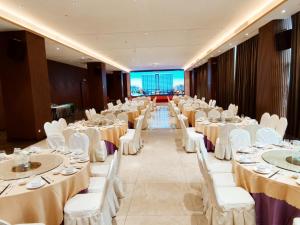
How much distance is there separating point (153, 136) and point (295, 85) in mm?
4492

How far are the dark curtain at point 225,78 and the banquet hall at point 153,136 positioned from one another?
16 centimetres

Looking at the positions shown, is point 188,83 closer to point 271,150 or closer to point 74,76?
point 74,76

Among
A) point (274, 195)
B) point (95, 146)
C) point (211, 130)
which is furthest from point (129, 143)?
point (274, 195)

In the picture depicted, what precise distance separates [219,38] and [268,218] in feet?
29.8

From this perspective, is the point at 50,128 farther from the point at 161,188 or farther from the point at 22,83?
the point at 161,188

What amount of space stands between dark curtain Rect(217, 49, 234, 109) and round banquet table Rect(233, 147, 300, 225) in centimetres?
1013

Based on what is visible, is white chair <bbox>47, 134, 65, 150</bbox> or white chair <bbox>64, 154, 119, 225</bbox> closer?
white chair <bbox>64, 154, 119, 225</bbox>

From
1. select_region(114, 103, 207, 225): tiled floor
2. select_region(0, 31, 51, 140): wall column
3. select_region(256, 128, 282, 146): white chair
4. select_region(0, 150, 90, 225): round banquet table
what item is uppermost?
select_region(0, 31, 51, 140): wall column

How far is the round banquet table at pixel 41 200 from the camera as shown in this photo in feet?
7.51

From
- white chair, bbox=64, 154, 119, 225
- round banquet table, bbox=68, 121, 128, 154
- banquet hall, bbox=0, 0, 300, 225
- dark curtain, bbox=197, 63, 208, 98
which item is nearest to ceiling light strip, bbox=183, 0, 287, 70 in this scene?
banquet hall, bbox=0, 0, 300, 225

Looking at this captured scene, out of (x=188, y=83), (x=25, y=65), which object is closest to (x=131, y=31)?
(x=25, y=65)

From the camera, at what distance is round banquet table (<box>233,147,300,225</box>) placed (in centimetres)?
229

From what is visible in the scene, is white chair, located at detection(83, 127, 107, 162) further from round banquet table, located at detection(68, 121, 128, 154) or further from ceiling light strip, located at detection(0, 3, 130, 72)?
ceiling light strip, located at detection(0, 3, 130, 72)

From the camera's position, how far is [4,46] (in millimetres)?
7129
